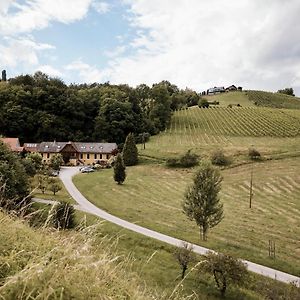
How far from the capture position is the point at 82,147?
286 feet

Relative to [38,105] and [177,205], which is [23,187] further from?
[38,105]

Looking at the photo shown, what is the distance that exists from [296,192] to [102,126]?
54298mm

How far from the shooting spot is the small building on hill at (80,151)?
85562mm

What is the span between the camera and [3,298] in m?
4.19

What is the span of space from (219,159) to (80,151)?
32.9 m

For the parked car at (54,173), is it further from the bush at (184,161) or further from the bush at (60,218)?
the bush at (60,218)

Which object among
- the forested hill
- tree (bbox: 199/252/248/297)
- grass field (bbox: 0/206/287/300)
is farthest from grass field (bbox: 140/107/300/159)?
grass field (bbox: 0/206/287/300)

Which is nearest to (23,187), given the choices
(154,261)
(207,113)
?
(154,261)

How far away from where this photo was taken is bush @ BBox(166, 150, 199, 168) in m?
71.0

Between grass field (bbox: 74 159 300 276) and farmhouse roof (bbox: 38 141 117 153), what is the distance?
15609mm

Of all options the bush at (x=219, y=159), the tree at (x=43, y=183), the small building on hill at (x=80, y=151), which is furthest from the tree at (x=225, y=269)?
the small building on hill at (x=80, y=151)

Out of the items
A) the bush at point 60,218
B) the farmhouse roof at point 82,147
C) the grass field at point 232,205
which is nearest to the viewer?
the bush at point 60,218

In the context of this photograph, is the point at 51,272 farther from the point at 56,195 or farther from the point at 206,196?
the point at 56,195

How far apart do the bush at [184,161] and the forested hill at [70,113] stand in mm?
27185
